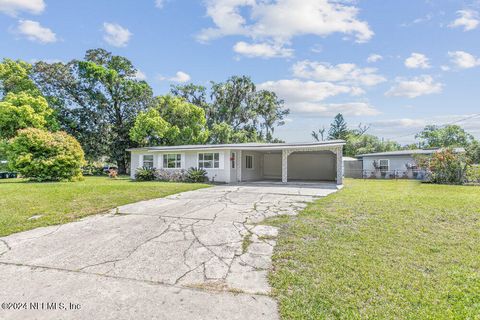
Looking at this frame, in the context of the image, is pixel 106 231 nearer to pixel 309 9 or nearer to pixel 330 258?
pixel 330 258

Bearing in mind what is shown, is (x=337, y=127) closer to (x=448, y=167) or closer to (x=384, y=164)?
(x=384, y=164)

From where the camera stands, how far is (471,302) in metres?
2.69

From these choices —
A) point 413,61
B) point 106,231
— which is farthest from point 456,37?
Result: point 106,231

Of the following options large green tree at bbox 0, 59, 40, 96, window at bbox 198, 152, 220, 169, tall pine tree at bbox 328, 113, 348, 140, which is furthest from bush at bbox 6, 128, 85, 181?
tall pine tree at bbox 328, 113, 348, 140

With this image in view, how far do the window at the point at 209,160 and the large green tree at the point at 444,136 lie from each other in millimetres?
35580

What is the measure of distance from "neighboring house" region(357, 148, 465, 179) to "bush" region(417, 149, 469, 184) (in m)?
3.84

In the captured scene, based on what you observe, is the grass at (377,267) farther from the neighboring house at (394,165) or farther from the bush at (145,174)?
the neighboring house at (394,165)

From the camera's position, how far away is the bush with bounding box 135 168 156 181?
17966 millimetres

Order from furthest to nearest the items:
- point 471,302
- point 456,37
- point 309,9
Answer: point 456,37 < point 309,9 < point 471,302

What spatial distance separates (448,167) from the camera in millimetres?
15844

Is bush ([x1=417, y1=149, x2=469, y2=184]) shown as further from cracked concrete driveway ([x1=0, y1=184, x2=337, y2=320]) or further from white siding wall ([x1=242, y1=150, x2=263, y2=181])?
cracked concrete driveway ([x1=0, y1=184, x2=337, y2=320])

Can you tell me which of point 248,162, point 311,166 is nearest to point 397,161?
point 311,166

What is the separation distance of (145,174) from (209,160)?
4654mm

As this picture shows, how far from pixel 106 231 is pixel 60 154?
40.8 feet
